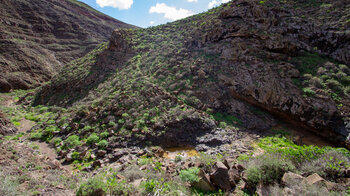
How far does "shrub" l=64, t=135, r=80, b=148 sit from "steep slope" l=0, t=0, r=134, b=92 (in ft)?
65.7

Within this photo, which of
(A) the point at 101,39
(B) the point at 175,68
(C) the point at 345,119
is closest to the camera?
(C) the point at 345,119

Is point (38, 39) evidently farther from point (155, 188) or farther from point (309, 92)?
point (309, 92)

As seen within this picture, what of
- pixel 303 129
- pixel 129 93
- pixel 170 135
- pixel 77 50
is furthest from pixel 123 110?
pixel 77 50

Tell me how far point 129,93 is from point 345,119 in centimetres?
1511

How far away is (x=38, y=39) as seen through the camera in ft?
98.4

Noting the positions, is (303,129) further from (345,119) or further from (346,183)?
(346,183)

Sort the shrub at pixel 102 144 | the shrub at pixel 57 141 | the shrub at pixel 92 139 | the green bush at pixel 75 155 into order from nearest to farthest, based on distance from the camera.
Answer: the green bush at pixel 75 155
the shrub at pixel 102 144
the shrub at pixel 92 139
the shrub at pixel 57 141

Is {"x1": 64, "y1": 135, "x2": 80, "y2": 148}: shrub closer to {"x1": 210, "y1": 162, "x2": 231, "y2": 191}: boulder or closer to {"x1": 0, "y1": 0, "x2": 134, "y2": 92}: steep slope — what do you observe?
{"x1": 210, "y1": 162, "x2": 231, "y2": 191}: boulder

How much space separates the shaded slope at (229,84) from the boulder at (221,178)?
5.22 m

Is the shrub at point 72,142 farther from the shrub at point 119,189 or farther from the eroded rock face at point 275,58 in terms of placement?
the eroded rock face at point 275,58

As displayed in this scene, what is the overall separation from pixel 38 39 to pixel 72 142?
1313 inches

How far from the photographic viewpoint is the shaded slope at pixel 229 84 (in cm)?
1009

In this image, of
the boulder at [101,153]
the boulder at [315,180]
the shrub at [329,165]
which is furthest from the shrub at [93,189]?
the shrub at [329,165]

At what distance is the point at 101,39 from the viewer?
40.9 metres
